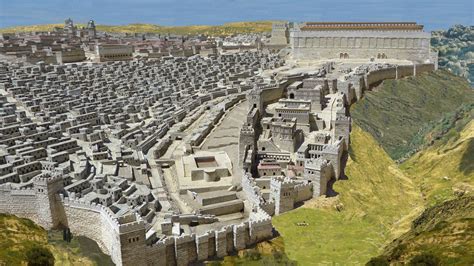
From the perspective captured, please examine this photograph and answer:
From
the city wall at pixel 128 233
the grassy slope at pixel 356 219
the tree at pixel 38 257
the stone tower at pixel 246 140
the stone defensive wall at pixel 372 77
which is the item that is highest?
the stone defensive wall at pixel 372 77

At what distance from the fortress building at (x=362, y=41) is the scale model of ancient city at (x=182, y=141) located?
27 cm

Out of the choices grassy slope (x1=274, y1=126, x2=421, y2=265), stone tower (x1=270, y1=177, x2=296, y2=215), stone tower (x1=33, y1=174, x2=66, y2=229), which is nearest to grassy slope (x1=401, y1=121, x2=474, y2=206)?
grassy slope (x1=274, y1=126, x2=421, y2=265)

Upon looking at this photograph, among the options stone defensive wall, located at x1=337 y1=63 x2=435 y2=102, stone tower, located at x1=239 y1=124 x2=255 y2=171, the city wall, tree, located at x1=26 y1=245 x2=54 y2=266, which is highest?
stone defensive wall, located at x1=337 y1=63 x2=435 y2=102

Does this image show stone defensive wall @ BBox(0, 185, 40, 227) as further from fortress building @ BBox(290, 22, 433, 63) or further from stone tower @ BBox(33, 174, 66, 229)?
fortress building @ BBox(290, 22, 433, 63)

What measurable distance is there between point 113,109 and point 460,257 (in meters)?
53.1

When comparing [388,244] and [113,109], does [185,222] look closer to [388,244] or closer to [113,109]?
[388,244]

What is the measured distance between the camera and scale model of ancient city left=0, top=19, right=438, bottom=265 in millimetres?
34594

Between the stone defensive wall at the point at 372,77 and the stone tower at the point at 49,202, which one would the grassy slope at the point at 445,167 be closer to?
the stone defensive wall at the point at 372,77

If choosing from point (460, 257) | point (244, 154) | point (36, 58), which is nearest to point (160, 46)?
point (36, 58)

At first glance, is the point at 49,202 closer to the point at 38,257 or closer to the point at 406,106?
the point at 38,257

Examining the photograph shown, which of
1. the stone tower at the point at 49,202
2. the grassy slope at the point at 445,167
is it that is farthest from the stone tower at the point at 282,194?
the stone tower at the point at 49,202

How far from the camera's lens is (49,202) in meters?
35.2

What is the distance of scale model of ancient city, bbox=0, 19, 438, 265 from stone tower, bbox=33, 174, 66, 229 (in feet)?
0.28

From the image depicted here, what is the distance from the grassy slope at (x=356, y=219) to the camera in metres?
34.4
